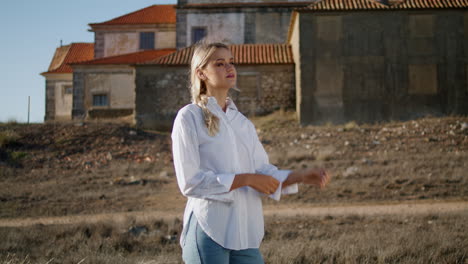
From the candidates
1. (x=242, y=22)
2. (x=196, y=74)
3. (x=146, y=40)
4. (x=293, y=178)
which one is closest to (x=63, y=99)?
(x=146, y=40)

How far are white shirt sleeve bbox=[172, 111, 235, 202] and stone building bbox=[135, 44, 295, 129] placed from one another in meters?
21.3

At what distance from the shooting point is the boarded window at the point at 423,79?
2114 centimetres

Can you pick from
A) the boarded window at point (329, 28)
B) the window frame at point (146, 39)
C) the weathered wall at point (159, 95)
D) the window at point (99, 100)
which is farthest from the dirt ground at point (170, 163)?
the window frame at point (146, 39)

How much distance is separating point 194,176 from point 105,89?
88.6 ft

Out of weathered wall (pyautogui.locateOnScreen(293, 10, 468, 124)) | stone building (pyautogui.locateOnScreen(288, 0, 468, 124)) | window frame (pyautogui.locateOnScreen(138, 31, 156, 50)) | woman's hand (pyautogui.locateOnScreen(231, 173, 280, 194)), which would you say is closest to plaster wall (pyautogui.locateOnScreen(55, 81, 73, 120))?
window frame (pyautogui.locateOnScreen(138, 31, 156, 50))

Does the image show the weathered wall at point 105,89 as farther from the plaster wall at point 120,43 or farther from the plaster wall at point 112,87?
the plaster wall at point 120,43

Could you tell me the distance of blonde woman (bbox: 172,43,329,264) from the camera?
2268 mm

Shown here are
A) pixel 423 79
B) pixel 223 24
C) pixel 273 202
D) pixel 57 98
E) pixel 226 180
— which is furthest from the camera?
pixel 57 98

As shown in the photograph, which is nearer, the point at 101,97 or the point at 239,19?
the point at 101,97

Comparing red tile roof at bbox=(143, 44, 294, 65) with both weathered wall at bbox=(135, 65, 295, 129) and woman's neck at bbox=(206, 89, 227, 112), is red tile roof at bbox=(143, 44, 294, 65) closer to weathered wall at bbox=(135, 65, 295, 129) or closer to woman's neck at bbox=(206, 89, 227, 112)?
weathered wall at bbox=(135, 65, 295, 129)

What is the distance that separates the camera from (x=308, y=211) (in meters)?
9.57

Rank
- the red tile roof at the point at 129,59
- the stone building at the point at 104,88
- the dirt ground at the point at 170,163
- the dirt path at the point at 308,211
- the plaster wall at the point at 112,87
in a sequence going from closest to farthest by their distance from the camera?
the dirt path at the point at 308,211, the dirt ground at the point at 170,163, the red tile roof at the point at 129,59, the stone building at the point at 104,88, the plaster wall at the point at 112,87

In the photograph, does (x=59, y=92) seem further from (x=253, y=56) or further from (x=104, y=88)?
(x=253, y=56)

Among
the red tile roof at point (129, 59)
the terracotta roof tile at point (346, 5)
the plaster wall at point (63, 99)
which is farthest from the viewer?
the plaster wall at point (63, 99)
